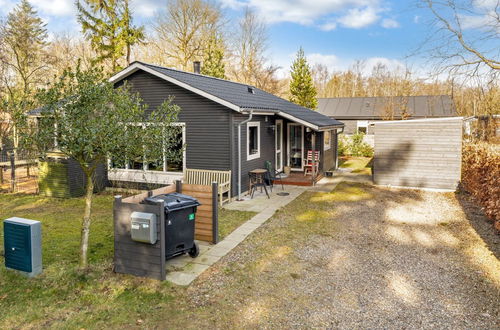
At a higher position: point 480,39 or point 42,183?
point 480,39

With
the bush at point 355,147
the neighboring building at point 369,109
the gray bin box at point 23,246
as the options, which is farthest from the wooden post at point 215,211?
the neighboring building at point 369,109

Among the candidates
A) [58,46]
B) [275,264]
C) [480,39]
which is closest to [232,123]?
[275,264]

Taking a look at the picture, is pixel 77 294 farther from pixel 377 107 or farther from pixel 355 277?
pixel 377 107

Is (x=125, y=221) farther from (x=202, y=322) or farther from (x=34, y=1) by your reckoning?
(x=34, y=1)

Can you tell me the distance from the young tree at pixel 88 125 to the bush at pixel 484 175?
7.58 meters

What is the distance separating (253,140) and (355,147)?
48.7 ft

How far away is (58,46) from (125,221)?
30.2 m

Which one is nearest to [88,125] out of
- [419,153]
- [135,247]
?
[135,247]

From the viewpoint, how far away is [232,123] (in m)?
10.9

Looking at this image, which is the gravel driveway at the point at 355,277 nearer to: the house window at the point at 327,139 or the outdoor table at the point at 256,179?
the outdoor table at the point at 256,179

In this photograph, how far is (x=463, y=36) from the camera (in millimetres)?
7395

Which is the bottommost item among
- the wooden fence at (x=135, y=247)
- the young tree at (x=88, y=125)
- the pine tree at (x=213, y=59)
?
the wooden fence at (x=135, y=247)

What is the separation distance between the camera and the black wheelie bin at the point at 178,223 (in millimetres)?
5766

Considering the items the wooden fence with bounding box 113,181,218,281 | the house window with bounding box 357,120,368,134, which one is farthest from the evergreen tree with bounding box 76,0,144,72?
the wooden fence with bounding box 113,181,218,281
